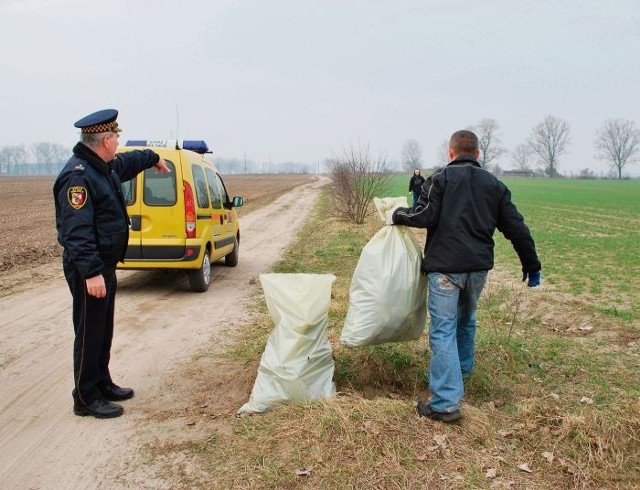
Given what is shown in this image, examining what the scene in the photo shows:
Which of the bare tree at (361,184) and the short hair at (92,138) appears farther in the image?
the bare tree at (361,184)

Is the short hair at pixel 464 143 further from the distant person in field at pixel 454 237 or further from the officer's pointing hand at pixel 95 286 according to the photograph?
the officer's pointing hand at pixel 95 286

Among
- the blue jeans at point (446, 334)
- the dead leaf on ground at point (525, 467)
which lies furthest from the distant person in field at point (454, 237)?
the dead leaf on ground at point (525, 467)

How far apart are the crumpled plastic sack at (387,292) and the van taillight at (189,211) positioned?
4.04 metres

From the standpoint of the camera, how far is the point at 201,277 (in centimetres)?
768

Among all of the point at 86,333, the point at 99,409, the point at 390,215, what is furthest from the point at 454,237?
→ the point at 99,409

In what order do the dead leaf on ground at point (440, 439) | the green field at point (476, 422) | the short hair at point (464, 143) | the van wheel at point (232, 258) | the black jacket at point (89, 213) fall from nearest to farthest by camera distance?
the green field at point (476, 422), the dead leaf on ground at point (440, 439), the black jacket at point (89, 213), the short hair at point (464, 143), the van wheel at point (232, 258)

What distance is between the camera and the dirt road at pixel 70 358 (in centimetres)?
318

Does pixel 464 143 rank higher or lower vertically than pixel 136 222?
higher

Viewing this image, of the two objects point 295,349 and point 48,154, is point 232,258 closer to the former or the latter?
point 295,349

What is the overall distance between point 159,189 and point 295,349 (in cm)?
442

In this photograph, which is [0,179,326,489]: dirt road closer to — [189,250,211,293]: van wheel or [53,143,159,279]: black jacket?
[189,250,211,293]: van wheel

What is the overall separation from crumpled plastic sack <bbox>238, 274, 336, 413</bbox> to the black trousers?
1066mm

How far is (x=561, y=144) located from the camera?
120m

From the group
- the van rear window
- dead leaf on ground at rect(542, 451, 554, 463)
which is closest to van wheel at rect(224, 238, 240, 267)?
the van rear window
